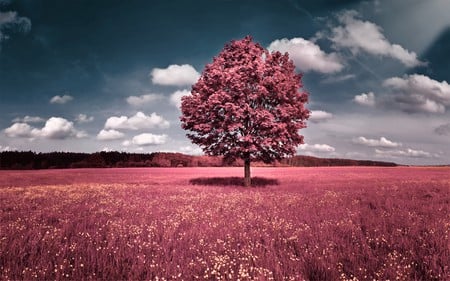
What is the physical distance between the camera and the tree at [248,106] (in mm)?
23250

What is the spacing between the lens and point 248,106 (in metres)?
23.2

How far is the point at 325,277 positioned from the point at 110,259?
460 cm

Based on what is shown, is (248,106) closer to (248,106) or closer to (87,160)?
(248,106)

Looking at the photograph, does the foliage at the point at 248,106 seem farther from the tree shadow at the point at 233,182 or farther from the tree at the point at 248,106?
the tree shadow at the point at 233,182

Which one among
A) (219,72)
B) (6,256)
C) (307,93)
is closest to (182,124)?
(219,72)

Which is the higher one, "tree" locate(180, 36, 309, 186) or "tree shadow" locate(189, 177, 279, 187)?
"tree" locate(180, 36, 309, 186)

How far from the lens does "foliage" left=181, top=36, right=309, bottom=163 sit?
2325 cm

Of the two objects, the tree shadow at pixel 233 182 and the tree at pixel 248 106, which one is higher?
the tree at pixel 248 106

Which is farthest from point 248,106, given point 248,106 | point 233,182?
point 233,182

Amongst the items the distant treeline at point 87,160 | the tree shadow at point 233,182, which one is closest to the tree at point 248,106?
the tree shadow at point 233,182

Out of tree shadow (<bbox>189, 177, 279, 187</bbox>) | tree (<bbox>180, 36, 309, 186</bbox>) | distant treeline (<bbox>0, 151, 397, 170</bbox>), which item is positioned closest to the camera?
tree (<bbox>180, 36, 309, 186</bbox>)

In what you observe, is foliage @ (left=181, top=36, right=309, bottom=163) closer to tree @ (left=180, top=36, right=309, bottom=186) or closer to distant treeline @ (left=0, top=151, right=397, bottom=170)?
tree @ (left=180, top=36, right=309, bottom=186)

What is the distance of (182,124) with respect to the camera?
1005 inches

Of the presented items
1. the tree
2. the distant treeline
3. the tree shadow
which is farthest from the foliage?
the distant treeline
